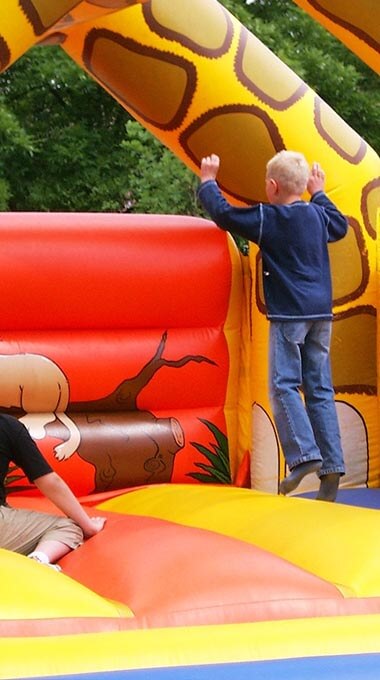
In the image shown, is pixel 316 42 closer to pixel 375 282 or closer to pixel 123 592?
pixel 375 282

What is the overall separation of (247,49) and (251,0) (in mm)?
8307

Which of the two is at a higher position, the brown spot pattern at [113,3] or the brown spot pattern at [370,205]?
the brown spot pattern at [113,3]

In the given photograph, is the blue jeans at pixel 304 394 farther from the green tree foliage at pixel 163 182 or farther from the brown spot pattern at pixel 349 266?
the green tree foliage at pixel 163 182

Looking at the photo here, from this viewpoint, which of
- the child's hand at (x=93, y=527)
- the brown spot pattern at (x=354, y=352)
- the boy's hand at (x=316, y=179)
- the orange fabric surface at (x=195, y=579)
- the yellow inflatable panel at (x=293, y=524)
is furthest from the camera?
the brown spot pattern at (x=354, y=352)

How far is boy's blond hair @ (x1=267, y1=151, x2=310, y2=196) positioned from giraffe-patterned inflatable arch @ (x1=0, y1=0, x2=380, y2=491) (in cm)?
49

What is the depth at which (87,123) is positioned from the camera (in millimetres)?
11211

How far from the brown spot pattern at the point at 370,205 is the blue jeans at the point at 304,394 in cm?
60

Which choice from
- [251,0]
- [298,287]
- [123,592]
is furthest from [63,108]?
[123,592]

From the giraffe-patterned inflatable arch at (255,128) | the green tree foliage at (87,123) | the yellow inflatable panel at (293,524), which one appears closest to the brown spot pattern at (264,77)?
the giraffe-patterned inflatable arch at (255,128)

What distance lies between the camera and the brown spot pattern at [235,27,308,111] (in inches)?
150

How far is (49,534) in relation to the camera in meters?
2.74

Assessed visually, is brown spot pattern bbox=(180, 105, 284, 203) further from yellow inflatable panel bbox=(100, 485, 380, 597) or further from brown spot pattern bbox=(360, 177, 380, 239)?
yellow inflatable panel bbox=(100, 485, 380, 597)

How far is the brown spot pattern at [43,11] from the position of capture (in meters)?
2.91

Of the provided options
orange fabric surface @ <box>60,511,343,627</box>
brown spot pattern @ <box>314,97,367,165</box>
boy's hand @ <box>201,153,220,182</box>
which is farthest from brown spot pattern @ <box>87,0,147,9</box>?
orange fabric surface @ <box>60,511,343,627</box>
